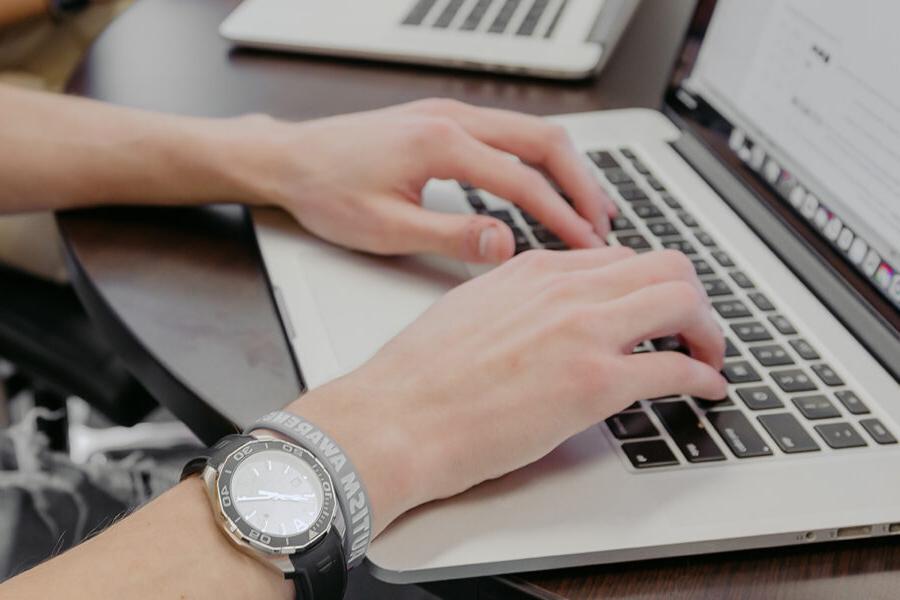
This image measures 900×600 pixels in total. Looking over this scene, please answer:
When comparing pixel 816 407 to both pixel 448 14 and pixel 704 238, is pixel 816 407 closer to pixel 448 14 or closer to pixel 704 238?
pixel 704 238

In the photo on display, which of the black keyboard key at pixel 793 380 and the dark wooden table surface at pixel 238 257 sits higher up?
the black keyboard key at pixel 793 380

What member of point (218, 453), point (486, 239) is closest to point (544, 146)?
point (486, 239)

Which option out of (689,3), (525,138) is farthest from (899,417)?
(689,3)

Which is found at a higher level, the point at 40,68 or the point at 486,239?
the point at 486,239

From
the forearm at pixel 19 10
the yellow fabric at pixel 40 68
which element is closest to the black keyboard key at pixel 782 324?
the yellow fabric at pixel 40 68

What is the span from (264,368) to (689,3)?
725 mm

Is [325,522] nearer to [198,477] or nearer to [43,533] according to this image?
[198,477]

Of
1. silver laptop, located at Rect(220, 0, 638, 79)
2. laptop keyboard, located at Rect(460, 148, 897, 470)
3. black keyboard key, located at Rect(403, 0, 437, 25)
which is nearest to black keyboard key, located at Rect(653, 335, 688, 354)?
laptop keyboard, located at Rect(460, 148, 897, 470)

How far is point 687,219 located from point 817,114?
11 centimetres

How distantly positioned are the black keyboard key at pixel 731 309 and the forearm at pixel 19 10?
0.77m

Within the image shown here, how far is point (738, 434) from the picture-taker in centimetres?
50

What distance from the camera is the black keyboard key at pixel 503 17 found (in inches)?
35.6

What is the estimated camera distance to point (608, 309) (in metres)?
0.53

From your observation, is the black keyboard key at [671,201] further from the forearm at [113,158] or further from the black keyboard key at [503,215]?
the forearm at [113,158]
